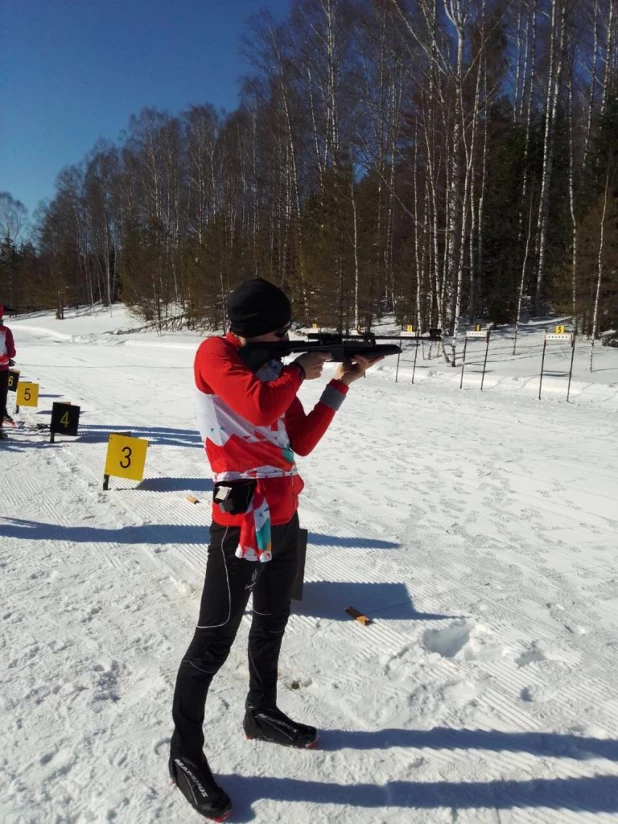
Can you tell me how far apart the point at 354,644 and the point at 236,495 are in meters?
1.44

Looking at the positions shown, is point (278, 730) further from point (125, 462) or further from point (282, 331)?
point (125, 462)

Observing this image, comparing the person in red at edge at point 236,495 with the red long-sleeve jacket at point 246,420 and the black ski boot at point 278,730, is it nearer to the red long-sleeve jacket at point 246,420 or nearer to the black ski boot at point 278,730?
the red long-sleeve jacket at point 246,420

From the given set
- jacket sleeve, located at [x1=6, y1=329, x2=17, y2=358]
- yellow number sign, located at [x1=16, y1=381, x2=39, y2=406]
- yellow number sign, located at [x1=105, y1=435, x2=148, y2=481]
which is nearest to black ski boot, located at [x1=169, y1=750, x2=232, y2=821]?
yellow number sign, located at [x1=105, y1=435, x2=148, y2=481]

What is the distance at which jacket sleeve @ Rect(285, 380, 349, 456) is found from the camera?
2.23 meters

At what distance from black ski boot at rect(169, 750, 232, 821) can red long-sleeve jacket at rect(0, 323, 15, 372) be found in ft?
21.7

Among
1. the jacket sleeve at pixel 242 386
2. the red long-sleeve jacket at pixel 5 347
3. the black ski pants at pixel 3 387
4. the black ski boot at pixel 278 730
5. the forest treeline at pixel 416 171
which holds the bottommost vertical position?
the black ski boot at pixel 278 730

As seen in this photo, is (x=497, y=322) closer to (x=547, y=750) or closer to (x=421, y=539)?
(x=421, y=539)

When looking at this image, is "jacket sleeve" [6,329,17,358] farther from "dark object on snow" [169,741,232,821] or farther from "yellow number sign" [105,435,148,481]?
"dark object on snow" [169,741,232,821]

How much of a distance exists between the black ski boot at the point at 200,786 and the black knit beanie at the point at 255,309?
1.52 m

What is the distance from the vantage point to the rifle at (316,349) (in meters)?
1.98

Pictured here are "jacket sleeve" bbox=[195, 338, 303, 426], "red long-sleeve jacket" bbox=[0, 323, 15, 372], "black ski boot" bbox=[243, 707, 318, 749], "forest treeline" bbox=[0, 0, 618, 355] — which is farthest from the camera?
"forest treeline" bbox=[0, 0, 618, 355]

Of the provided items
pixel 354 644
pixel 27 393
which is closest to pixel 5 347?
pixel 27 393

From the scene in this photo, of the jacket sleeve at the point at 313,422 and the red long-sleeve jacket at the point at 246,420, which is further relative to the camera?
the jacket sleeve at the point at 313,422

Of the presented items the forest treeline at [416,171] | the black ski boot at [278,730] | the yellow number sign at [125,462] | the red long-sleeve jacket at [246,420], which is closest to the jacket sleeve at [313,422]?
the red long-sleeve jacket at [246,420]
